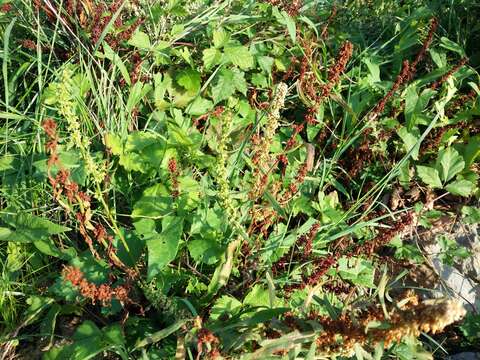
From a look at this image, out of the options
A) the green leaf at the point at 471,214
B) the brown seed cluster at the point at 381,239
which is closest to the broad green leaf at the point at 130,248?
the brown seed cluster at the point at 381,239

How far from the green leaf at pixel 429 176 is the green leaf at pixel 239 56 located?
0.89 meters

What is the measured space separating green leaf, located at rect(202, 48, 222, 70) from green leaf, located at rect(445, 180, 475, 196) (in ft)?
3.79

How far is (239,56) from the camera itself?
2.39m

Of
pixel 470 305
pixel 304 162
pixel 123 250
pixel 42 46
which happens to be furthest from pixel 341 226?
pixel 42 46

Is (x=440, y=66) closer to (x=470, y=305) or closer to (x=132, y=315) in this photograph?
(x=470, y=305)

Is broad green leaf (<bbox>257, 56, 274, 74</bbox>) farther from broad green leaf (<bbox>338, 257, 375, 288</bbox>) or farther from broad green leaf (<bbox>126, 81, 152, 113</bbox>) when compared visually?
broad green leaf (<bbox>338, 257, 375, 288</bbox>)

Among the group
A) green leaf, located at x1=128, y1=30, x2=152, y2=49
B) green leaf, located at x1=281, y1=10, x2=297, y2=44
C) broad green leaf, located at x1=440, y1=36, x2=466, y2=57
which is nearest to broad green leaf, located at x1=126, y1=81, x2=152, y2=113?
green leaf, located at x1=128, y1=30, x2=152, y2=49

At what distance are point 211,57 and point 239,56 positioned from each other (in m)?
0.13

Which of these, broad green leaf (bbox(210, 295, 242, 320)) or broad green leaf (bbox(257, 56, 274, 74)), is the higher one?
broad green leaf (bbox(257, 56, 274, 74))

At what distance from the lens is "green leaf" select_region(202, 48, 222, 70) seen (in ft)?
7.70

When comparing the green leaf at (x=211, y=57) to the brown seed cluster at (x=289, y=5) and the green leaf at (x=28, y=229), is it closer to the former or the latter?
the brown seed cluster at (x=289, y=5)

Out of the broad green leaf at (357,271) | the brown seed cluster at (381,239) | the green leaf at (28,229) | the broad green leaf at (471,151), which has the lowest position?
the broad green leaf at (357,271)

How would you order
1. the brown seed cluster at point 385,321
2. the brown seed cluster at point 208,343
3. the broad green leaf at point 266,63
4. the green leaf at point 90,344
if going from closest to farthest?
1. the brown seed cluster at point 385,321
2. the brown seed cluster at point 208,343
3. the green leaf at point 90,344
4. the broad green leaf at point 266,63

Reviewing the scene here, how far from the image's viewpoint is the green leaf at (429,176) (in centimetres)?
236
